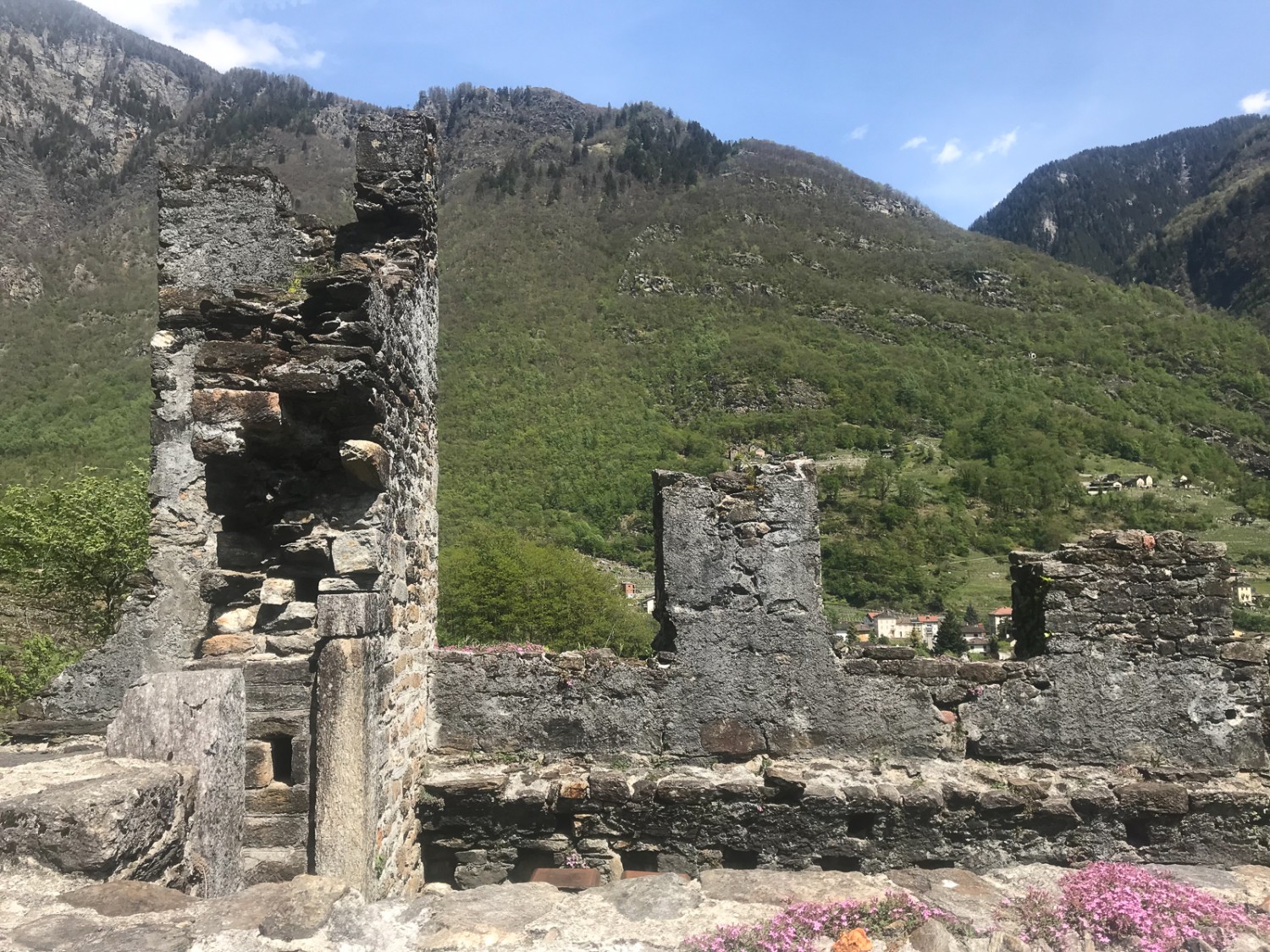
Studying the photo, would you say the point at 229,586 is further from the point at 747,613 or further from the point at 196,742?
the point at 747,613

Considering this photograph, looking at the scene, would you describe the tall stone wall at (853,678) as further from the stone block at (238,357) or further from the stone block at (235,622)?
the stone block at (238,357)

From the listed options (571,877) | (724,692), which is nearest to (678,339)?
(724,692)

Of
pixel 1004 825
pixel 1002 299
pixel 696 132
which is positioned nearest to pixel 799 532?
pixel 1004 825

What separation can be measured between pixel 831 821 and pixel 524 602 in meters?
19.1

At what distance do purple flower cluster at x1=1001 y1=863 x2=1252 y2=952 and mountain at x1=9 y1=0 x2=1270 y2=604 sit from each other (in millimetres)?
32055

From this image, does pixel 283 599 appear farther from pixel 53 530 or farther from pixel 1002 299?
pixel 1002 299

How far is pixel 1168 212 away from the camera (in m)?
111

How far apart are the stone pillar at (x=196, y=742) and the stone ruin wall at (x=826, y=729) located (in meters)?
1.94

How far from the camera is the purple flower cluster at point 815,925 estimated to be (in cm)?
245

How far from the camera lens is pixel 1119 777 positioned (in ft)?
16.0

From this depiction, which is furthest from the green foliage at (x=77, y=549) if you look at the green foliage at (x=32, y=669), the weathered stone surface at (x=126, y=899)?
the weathered stone surface at (x=126, y=899)

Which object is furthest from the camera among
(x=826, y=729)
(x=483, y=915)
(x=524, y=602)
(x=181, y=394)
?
(x=524, y=602)

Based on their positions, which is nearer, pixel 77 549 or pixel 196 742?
pixel 196 742

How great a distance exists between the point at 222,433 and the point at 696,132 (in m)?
114
